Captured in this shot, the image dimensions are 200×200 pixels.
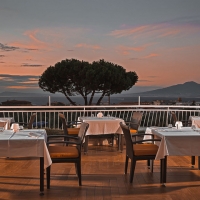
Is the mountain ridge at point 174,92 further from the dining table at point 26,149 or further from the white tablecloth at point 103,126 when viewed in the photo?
the dining table at point 26,149

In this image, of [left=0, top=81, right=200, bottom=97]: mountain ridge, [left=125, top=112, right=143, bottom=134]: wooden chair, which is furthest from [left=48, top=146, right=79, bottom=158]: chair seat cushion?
[left=0, top=81, right=200, bottom=97]: mountain ridge

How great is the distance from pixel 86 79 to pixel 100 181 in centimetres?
1448

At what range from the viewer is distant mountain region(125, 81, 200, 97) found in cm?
1730

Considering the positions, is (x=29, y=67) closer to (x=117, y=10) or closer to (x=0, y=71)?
(x=0, y=71)

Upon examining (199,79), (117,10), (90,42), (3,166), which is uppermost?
(117,10)

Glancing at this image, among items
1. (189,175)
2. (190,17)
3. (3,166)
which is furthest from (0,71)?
(189,175)

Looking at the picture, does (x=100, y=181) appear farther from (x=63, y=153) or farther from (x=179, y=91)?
(x=179, y=91)

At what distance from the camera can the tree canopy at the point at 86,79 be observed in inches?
765

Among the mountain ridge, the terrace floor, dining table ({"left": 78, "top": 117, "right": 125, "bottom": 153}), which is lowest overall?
the terrace floor

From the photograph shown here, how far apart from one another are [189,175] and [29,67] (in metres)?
11.8

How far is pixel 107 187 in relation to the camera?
18.2 feet

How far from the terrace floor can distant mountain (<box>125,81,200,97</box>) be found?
10.1m

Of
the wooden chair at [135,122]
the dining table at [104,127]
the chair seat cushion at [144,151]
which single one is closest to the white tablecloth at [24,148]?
the chair seat cushion at [144,151]

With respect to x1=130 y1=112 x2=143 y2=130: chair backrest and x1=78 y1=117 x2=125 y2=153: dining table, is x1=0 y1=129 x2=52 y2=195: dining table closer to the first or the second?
x1=78 y1=117 x2=125 y2=153: dining table
